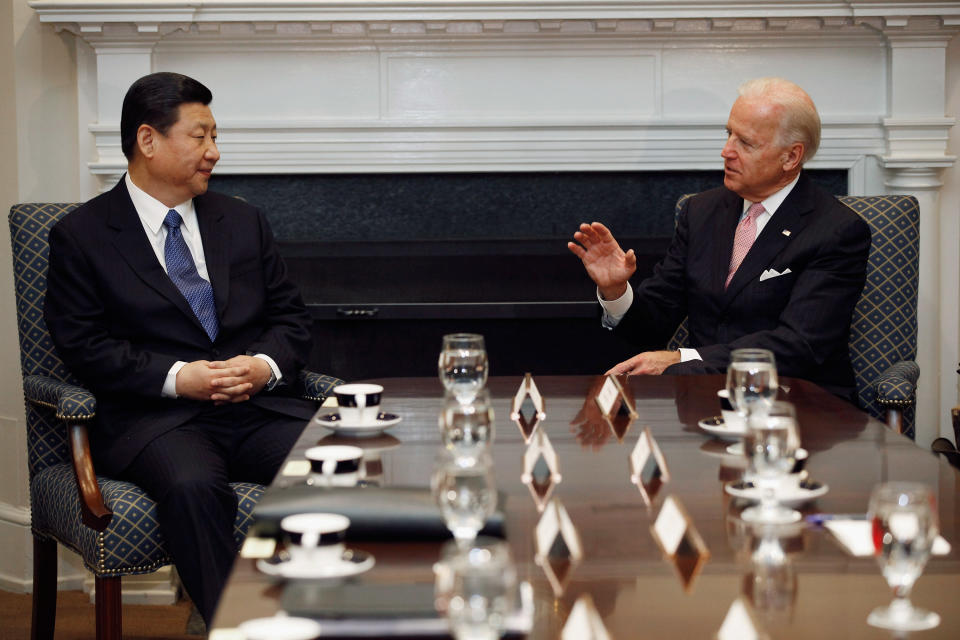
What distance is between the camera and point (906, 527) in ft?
3.25

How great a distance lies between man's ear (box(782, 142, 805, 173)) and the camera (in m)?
2.85

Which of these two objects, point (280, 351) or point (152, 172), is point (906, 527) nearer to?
point (280, 351)

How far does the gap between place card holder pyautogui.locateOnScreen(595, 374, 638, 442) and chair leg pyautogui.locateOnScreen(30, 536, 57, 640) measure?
1.36 meters

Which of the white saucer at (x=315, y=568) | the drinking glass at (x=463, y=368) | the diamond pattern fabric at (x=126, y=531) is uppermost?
the drinking glass at (x=463, y=368)

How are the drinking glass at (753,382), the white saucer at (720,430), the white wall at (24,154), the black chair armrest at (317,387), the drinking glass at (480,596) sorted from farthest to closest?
1. the white wall at (24,154)
2. the black chair armrest at (317,387)
3. the white saucer at (720,430)
4. the drinking glass at (753,382)
5. the drinking glass at (480,596)

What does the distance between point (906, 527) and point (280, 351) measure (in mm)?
1839

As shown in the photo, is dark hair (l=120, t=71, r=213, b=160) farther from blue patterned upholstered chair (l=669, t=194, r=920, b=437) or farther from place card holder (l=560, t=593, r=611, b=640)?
place card holder (l=560, t=593, r=611, b=640)

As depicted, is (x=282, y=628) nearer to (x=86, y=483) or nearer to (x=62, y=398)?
(x=86, y=483)

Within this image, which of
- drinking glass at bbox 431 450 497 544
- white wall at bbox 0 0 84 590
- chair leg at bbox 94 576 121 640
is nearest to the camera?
drinking glass at bbox 431 450 497 544

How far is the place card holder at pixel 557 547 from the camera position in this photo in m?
1.10

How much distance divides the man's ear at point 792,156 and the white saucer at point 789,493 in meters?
1.59

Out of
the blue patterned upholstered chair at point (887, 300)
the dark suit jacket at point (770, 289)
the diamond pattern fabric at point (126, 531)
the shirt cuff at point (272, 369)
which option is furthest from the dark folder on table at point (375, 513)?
the blue patterned upholstered chair at point (887, 300)

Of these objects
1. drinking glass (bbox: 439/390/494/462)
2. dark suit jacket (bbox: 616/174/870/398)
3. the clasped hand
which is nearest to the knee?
the clasped hand

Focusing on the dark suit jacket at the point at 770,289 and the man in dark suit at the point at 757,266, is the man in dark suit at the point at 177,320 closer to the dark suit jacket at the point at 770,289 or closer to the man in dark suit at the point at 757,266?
the man in dark suit at the point at 757,266
